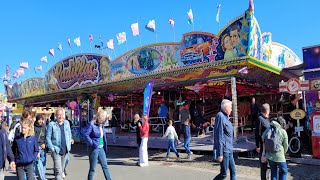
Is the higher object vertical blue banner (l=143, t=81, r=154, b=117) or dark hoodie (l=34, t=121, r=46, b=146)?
vertical blue banner (l=143, t=81, r=154, b=117)

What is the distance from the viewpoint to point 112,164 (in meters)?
10.3

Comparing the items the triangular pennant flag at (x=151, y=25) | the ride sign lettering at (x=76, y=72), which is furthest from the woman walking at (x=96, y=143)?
the ride sign lettering at (x=76, y=72)

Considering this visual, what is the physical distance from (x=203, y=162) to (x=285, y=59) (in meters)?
7.44

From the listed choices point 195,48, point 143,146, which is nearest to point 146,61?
point 195,48

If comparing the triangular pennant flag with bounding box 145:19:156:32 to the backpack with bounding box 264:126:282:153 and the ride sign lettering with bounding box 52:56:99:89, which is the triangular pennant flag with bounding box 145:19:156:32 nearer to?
the ride sign lettering with bounding box 52:56:99:89

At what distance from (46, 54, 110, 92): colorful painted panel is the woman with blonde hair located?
10.9m

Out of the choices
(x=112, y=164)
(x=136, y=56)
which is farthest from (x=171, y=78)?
(x=112, y=164)

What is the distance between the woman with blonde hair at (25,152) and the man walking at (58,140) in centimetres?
105

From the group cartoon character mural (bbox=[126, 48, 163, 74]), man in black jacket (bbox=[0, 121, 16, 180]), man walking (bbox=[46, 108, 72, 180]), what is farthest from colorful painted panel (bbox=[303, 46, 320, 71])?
man in black jacket (bbox=[0, 121, 16, 180])

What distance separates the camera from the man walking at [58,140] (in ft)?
21.7

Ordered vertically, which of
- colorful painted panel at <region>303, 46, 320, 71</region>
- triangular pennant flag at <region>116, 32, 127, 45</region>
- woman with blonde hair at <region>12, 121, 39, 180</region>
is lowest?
woman with blonde hair at <region>12, 121, 39, 180</region>

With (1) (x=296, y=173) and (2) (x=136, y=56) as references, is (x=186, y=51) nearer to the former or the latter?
(2) (x=136, y=56)

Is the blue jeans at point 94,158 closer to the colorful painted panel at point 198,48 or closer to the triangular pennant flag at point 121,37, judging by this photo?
the colorful painted panel at point 198,48

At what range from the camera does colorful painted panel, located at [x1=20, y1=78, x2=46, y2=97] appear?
2241 cm
